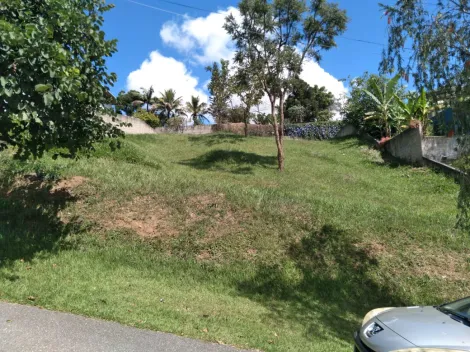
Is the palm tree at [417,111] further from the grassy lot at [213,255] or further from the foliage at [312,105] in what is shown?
the foliage at [312,105]

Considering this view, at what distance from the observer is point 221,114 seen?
1394 inches

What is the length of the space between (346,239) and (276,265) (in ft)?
6.17

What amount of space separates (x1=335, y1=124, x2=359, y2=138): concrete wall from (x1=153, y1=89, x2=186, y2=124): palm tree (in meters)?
32.5

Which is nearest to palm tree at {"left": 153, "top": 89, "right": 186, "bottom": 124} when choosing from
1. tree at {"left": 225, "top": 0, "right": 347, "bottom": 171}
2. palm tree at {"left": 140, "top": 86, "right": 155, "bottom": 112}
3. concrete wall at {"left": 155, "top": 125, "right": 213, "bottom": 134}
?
palm tree at {"left": 140, "top": 86, "right": 155, "bottom": 112}

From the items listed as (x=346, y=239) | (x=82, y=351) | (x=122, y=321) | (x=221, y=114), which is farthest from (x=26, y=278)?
(x=221, y=114)

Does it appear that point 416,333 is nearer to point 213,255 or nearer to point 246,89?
point 213,255

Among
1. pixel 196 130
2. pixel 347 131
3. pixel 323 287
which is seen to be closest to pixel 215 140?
pixel 196 130

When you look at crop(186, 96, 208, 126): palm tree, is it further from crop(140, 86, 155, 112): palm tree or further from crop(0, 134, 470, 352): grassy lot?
crop(0, 134, 470, 352): grassy lot

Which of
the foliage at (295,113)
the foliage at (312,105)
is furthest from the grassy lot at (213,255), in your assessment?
the foliage at (312,105)

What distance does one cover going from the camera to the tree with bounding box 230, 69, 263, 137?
17734 mm

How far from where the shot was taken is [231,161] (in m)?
17.9

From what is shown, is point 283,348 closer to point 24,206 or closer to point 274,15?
point 24,206

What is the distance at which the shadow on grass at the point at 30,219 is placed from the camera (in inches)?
287

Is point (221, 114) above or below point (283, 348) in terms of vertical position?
above
